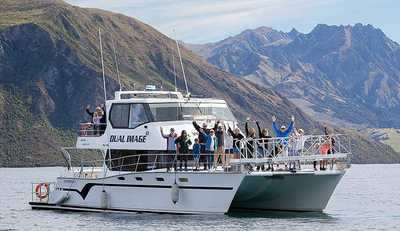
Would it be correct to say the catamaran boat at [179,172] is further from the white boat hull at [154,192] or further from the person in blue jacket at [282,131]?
the person in blue jacket at [282,131]

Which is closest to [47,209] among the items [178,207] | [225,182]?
[178,207]

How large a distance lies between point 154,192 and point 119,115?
4.39 metres

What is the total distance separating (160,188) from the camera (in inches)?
1347

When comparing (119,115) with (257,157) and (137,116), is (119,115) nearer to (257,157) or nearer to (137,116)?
(137,116)

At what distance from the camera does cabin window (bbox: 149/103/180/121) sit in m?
36.1

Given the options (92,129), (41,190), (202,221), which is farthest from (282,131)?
(41,190)

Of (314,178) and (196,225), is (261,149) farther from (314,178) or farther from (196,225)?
(196,225)

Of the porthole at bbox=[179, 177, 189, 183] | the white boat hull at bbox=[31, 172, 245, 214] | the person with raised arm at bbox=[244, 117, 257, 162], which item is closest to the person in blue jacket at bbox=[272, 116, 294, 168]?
the person with raised arm at bbox=[244, 117, 257, 162]

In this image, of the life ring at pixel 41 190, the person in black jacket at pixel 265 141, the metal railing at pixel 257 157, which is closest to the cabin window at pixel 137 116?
the metal railing at pixel 257 157

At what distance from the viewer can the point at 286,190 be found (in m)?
35.7

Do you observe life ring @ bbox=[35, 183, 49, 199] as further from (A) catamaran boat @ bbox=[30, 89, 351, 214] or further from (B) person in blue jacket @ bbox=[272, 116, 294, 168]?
(B) person in blue jacket @ bbox=[272, 116, 294, 168]

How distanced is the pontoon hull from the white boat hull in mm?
1207

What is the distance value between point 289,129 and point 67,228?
31.3 ft

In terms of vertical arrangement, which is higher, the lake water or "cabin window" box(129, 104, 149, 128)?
"cabin window" box(129, 104, 149, 128)
